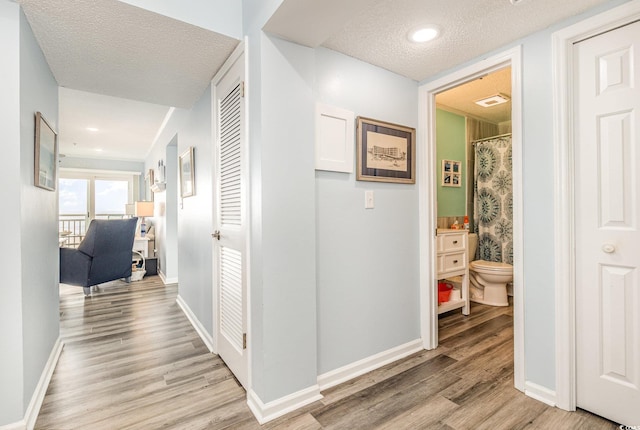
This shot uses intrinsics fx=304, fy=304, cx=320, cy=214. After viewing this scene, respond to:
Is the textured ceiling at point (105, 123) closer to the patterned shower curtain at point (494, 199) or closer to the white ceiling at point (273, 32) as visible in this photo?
the white ceiling at point (273, 32)

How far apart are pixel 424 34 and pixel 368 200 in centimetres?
106

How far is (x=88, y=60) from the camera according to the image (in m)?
2.00

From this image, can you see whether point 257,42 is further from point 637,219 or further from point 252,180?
point 637,219

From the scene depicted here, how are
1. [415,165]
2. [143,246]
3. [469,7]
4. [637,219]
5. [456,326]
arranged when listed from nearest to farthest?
[637,219] → [469,7] → [415,165] → [456,326] → [143,246]

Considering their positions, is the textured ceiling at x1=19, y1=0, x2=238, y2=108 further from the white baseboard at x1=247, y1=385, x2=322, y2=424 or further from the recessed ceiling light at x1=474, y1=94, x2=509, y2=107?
the recessed ceiling light at x1=474, y1=94, x2=509, y2=107

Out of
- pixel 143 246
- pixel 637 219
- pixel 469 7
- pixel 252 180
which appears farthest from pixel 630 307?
pixel 143 246

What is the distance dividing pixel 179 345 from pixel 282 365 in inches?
53.2

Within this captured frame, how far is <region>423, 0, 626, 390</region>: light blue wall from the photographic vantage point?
173 cm

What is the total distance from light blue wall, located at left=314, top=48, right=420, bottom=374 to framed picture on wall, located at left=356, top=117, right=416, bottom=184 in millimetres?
61

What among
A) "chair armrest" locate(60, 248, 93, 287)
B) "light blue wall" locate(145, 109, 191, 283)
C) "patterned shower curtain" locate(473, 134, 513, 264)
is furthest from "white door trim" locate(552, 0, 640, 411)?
"chair armrest" locate(60, 248, 93, 287)

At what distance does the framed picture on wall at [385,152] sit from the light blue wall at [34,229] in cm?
184

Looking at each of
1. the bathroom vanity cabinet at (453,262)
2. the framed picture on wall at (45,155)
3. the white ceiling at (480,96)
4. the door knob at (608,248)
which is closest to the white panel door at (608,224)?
the door knob at (608,248)

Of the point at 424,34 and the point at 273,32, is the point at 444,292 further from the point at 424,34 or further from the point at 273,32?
the point at 273,32

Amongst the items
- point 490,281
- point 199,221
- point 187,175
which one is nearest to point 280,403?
point 199,221
